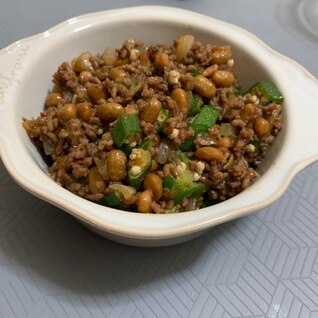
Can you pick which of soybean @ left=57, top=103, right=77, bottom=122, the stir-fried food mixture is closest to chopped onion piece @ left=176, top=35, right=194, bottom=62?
the stir-fried food mixture

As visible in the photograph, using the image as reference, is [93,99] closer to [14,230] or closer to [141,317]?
[14,230]

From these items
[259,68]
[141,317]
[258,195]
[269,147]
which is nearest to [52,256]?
[141,317]

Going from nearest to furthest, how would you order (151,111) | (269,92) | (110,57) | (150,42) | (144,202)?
(144,202) → (151,111) → (269,92) → (110,57) → (150,42)

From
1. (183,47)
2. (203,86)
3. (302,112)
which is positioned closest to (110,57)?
(183,47)

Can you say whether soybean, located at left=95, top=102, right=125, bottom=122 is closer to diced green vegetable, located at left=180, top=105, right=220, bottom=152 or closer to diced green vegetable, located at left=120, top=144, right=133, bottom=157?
diced green vegetable, located at left=120, top=144, right=133, bottom=157

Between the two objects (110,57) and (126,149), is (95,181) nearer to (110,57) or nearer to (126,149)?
(126,149)

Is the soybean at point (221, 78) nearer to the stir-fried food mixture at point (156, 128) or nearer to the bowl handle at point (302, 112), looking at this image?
the stir-fried food mixture at point (156, 128)
